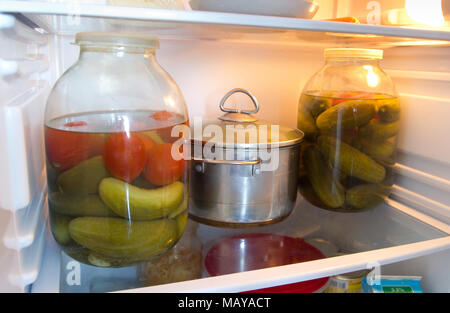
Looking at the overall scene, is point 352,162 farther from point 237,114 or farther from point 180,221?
point 180,221

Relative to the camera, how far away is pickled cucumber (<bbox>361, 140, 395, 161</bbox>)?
2.92ft

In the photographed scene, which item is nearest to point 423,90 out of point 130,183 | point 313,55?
point 313,55

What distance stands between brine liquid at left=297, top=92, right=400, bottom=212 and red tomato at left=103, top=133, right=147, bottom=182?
458 millimetres

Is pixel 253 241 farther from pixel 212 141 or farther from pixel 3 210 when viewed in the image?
pixel 3 210

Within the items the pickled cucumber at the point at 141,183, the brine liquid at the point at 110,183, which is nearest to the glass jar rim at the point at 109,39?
the brine liquid at the point at 110,183

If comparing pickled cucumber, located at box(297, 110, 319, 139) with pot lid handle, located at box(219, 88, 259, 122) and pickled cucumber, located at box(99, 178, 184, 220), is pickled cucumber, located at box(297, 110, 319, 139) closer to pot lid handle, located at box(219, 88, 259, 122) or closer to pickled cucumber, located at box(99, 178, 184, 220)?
pot lid handle, located at box(219, 88, 259, 122)

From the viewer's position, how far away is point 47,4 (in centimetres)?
52

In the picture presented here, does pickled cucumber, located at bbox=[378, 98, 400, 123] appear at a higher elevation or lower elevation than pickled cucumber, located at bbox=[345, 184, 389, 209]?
higher

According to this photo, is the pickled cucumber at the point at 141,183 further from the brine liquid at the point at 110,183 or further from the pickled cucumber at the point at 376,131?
the pickled cucumber at the point at 376,131

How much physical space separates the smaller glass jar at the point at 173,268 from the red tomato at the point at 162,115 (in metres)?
0.19

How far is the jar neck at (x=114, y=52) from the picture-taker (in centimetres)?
64

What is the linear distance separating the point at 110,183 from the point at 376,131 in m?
0.58

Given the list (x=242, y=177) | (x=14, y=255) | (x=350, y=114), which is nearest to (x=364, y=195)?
(x=350, y=114)

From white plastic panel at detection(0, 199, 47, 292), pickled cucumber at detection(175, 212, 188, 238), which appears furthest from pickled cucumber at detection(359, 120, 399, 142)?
white plastic panel at detection(0, 199, 47, 292)
